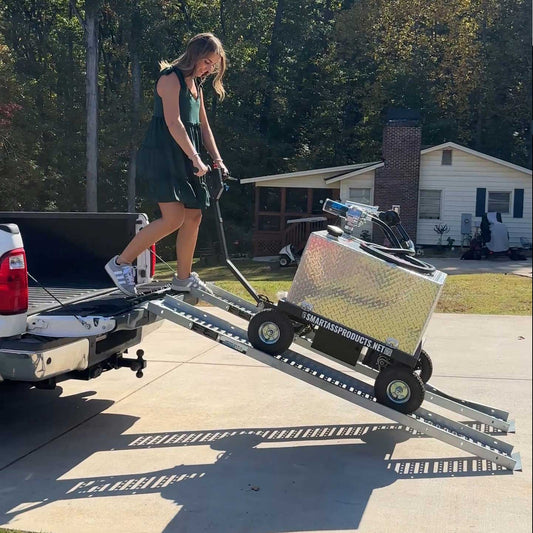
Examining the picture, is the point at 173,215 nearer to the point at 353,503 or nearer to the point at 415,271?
the point at 415,271

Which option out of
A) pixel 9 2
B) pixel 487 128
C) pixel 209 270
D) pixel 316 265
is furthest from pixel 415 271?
pixel 487 128

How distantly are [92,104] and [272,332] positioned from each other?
Result: 86.1 feet

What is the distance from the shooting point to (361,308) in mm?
4539

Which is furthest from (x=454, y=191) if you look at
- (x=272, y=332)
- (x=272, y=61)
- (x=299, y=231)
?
(x=272, y=332)

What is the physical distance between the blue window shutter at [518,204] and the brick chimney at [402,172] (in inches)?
132

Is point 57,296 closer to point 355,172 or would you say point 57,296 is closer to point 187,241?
point 187,241

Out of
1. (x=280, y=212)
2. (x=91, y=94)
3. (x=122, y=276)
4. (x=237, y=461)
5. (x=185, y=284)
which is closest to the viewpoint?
(x=237, y=461)

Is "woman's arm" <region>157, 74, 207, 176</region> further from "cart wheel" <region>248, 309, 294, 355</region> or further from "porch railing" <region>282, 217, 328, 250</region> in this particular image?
"porch railing" <region>282, 217, 328, 250</region>

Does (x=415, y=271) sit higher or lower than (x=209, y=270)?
higher

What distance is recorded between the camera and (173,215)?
16.9ft

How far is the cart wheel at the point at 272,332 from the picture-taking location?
15.6ft

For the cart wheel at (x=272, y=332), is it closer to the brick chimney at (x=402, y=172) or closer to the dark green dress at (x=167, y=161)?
the dark green dress at (x=167, y=161)

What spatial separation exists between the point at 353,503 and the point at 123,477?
133 centimetres

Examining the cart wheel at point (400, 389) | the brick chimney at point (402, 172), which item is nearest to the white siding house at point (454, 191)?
the brick chimney at point (402, 172)
